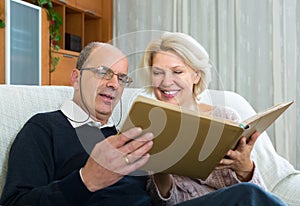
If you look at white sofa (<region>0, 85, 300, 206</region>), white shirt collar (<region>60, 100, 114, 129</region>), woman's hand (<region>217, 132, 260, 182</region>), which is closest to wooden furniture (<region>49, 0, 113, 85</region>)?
white sofa (<region>0, 85, 300, 206</region>)

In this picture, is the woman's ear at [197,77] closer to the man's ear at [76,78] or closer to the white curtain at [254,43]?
the man's ear at [76,78]

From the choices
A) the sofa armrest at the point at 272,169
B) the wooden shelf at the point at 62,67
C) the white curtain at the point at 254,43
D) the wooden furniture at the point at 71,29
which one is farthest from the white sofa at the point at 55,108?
the wooden shelf at the point at 62,67

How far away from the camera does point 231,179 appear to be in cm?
138

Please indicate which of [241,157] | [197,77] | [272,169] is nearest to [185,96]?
[197,77]

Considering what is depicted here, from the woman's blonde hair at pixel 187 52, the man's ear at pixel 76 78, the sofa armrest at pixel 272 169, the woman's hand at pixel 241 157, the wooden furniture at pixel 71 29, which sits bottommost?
the sofa armrest at pixel 272 169

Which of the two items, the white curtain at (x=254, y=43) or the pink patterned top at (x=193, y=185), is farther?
the white curtain at (x=254, y=43)

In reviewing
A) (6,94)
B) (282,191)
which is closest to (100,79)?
(6,94)

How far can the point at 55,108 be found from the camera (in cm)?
154

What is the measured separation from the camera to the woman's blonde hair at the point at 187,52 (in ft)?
4.18

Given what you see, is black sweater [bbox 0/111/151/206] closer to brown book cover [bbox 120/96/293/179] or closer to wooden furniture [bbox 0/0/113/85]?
brown book cover [bbox 120/96/293/179]

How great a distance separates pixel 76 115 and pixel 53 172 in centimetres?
20

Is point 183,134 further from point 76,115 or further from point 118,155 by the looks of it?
point 76,115

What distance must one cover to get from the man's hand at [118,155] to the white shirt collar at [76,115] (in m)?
0.36

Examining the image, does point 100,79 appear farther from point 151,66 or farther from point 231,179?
point 231,179
